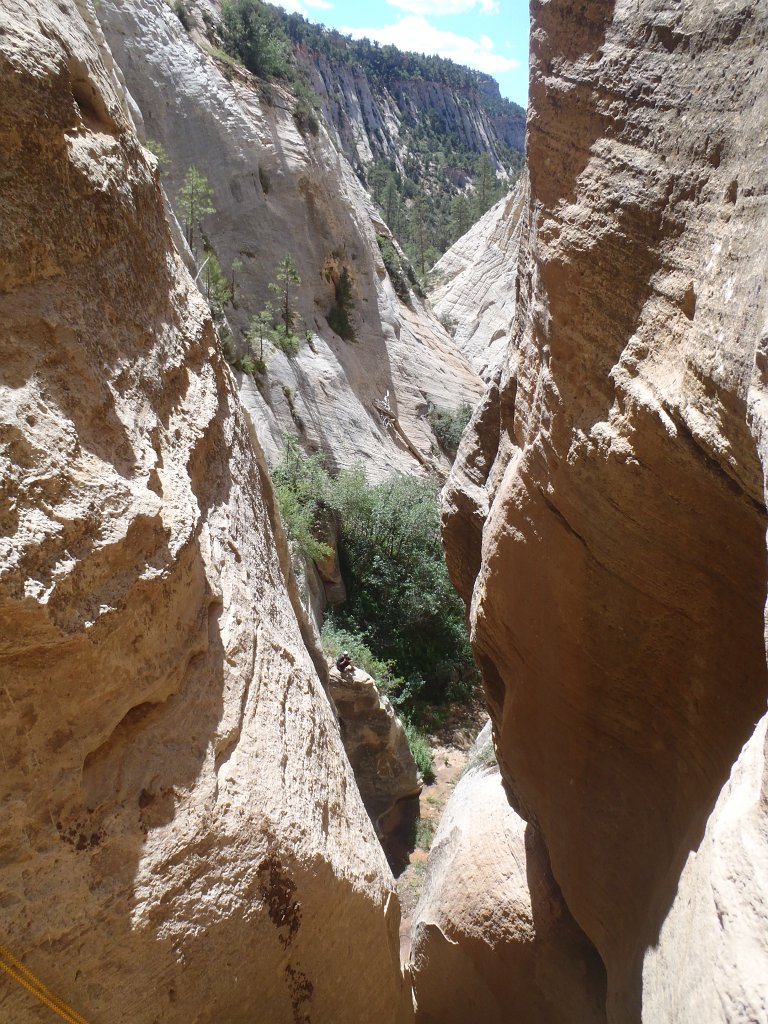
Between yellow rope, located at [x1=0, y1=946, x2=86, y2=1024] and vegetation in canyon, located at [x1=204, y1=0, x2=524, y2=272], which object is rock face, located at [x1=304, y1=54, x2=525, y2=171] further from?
yellow rope, located at [x1=0, y1=946, x2=86, y2=1024]

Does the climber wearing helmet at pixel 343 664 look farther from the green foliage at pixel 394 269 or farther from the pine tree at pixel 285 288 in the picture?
the green foliage at pixel 394 269

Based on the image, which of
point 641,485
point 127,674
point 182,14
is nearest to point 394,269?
point 182,14

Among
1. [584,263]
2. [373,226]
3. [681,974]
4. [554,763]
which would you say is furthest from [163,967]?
[373,226]

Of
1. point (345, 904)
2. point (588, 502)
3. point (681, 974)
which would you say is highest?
point (588, 502)

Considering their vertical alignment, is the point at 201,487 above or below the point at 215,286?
below

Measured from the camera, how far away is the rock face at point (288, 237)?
17.7 metres

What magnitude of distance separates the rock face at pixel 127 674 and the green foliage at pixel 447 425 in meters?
18.9

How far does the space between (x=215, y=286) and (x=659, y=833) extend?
15.2m

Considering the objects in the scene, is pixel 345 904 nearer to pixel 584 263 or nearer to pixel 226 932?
pixel 226 932

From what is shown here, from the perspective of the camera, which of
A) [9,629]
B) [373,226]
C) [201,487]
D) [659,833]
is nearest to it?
[9,629]

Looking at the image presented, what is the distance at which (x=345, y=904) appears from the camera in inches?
135

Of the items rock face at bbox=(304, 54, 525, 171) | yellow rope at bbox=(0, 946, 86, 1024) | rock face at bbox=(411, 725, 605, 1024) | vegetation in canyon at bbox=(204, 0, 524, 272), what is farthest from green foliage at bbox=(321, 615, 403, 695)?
rock face at bbox=(304, 54, 525, 171)

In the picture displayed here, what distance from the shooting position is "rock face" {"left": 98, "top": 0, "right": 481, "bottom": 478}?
1770 cm

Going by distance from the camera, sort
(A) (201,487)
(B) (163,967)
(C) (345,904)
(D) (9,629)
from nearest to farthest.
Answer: (D) (9,629), (B) (163,967), (C) (345,904), (A) (201,487)
